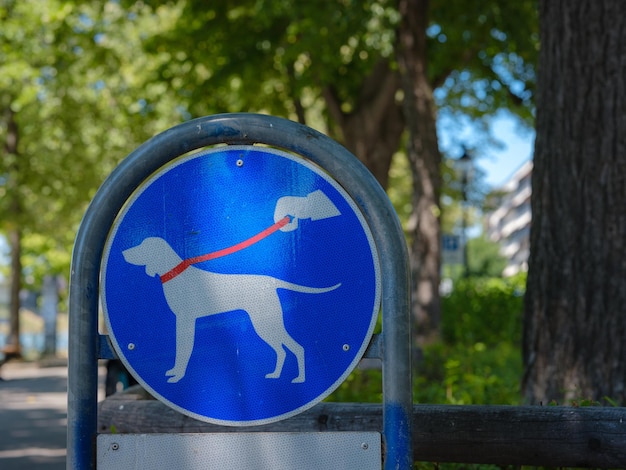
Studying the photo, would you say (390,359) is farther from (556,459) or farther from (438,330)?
(438,330)

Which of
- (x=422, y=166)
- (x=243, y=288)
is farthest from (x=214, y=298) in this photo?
(x=422, y=166)

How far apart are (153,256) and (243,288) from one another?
0.22 meters

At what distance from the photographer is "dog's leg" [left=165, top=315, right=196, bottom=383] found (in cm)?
221

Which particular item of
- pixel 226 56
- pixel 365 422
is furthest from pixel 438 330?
pixel 365 422

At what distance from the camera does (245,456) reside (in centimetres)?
220

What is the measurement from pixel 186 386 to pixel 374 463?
0.45 m

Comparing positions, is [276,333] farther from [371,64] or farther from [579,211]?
[371,64]

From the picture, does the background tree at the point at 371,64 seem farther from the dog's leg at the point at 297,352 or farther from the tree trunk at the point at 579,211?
the dog's leg at the point at 297,352

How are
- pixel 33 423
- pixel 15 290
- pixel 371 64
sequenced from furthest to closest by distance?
pixel 15 290
pixel 371 64
pixel 33 423

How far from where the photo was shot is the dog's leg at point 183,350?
221 cm

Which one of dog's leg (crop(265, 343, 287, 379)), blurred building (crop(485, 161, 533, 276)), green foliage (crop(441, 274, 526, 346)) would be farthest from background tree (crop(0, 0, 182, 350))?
blurred building (crop(485, 161, 533, 276))

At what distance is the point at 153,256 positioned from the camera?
2248 mm

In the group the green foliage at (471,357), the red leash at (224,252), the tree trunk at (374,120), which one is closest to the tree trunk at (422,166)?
the green foliage at (471,357)

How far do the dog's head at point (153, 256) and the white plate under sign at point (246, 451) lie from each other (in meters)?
0.38
